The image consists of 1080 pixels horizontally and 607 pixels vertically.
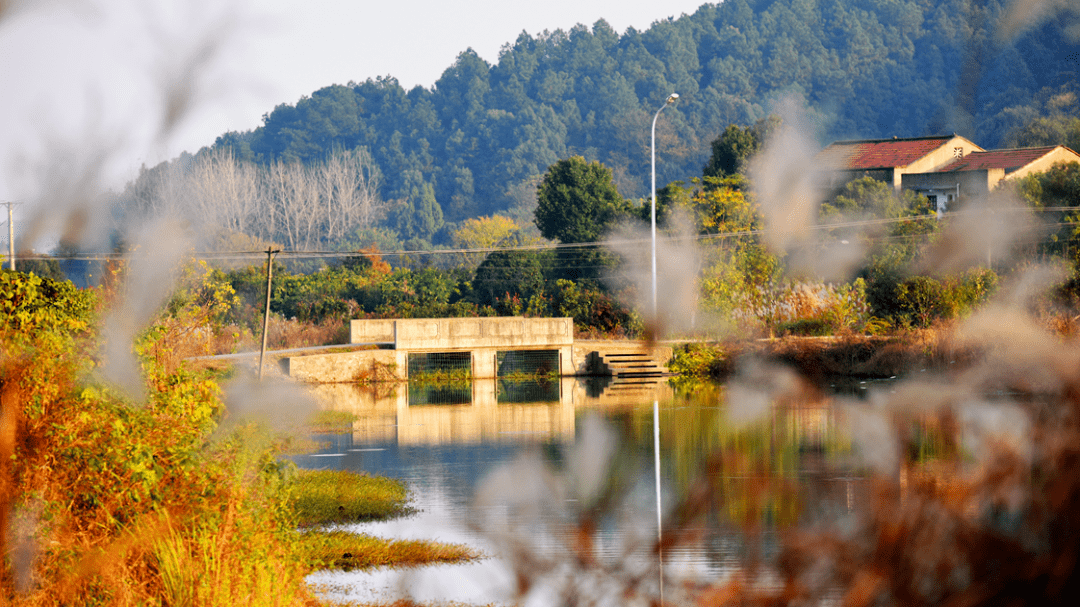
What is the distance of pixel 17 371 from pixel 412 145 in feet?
337

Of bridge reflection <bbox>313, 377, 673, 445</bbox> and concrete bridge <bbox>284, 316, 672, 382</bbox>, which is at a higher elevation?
concrete bridge <bbox>284, 316, 672, 382</bbox>

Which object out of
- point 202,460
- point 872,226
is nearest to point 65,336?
point 202,460

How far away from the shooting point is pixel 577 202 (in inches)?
1998

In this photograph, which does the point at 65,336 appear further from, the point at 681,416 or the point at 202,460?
the point at 681,416

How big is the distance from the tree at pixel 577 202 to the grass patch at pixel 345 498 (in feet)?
125

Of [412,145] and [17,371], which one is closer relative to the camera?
[17,371]

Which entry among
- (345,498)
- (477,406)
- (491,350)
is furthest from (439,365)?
(345,498)

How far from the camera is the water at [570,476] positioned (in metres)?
2.10

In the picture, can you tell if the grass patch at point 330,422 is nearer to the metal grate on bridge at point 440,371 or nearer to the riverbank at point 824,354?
the riverbank at point 824,354

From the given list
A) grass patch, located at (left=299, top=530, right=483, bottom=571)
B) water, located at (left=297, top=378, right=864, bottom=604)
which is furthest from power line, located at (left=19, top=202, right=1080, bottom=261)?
grass patch, located at (left=299, top=530, right=483, bottom=571)

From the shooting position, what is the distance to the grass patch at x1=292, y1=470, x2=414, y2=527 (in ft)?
32.8

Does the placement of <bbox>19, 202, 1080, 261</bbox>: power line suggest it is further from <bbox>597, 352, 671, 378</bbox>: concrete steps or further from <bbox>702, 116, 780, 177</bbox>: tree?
<bbox>702, 116, 780, 177</bbox>: tree

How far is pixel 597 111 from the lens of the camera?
345 feet

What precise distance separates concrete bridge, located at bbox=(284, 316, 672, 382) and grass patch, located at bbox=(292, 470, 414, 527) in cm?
1694
